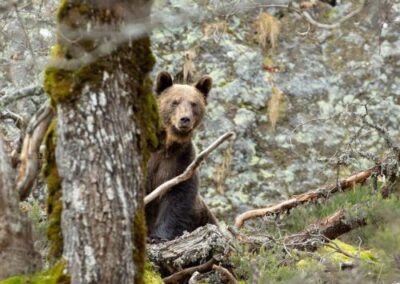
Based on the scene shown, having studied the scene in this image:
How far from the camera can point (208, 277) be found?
201 inches

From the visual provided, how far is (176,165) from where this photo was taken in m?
7.50

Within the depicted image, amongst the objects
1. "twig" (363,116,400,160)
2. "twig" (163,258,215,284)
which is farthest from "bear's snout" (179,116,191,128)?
"twig" (163,258,215,284)

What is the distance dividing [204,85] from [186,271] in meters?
3.50

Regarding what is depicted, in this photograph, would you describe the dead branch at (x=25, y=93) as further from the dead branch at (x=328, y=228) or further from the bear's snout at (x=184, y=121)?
the bear's snout at (x=184, y=121)

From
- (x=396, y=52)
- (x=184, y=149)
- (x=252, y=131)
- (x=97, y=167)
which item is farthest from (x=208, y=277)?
(x=396, y=52)

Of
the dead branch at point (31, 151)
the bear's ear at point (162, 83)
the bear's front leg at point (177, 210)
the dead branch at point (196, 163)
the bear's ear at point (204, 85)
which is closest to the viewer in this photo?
the dead branch at point (31, 151)

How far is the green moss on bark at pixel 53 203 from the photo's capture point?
3721mm

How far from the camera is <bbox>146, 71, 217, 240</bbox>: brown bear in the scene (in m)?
7.31

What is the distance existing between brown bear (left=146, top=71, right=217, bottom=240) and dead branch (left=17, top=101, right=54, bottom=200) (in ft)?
9.69

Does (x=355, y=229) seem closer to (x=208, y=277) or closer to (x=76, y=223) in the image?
(x=208, y=277)

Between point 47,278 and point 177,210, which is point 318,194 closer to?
point 177,210

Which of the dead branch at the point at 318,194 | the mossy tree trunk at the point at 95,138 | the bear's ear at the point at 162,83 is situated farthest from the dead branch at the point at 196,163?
the bear's ear at the point at 162,83

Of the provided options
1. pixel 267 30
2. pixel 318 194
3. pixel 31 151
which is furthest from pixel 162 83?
pixel 31 151

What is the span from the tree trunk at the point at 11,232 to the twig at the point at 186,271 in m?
1.27
